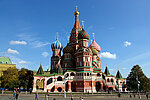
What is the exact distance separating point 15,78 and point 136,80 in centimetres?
4412

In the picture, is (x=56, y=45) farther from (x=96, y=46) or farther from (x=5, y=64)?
(x=5, y=64)

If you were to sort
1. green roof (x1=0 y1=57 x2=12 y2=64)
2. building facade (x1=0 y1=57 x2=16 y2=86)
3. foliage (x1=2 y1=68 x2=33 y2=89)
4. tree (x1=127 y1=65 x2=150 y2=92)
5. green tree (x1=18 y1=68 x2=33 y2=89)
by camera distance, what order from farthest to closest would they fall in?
green roof (x1=0 y1=57 x2=12 y2=64)
building facade (x1=0 y1=57 x2=16 y2=86)
green tree (x1=18 y1=68 x2=33 y2=89)
foliage (x1=2 y1=68 x2=33 y2=89)
tree (x1=127 y1=65 x2=150 y2=92)

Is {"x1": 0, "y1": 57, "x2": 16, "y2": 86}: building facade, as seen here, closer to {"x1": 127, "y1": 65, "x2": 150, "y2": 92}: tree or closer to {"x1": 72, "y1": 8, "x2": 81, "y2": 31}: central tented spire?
{"x1": 72, "y1": 8, "x2": 81, "y2": 31}: central tented spire

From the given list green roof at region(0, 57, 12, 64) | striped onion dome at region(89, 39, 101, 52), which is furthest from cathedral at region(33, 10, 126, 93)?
green roof at region(0, 57, 12, 64)

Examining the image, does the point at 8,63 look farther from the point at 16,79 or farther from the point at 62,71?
the point at 62,71

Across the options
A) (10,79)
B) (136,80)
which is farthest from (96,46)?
(10,79)

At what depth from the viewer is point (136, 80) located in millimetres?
45781

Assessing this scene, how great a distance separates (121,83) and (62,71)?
90.5ft

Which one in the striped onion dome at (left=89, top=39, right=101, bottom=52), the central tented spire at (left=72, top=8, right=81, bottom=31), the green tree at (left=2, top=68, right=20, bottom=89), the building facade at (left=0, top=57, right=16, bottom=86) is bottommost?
the green tree at (left=2, top=68, right=20, bottom=89)

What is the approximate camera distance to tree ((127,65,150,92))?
44.3m

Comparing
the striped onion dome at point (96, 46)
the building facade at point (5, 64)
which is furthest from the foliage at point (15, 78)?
the striped onion dome at point (96, 46)

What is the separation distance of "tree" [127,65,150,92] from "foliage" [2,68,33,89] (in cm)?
3957

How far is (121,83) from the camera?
213ft

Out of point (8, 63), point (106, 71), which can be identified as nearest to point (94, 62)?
point (106, 71)
